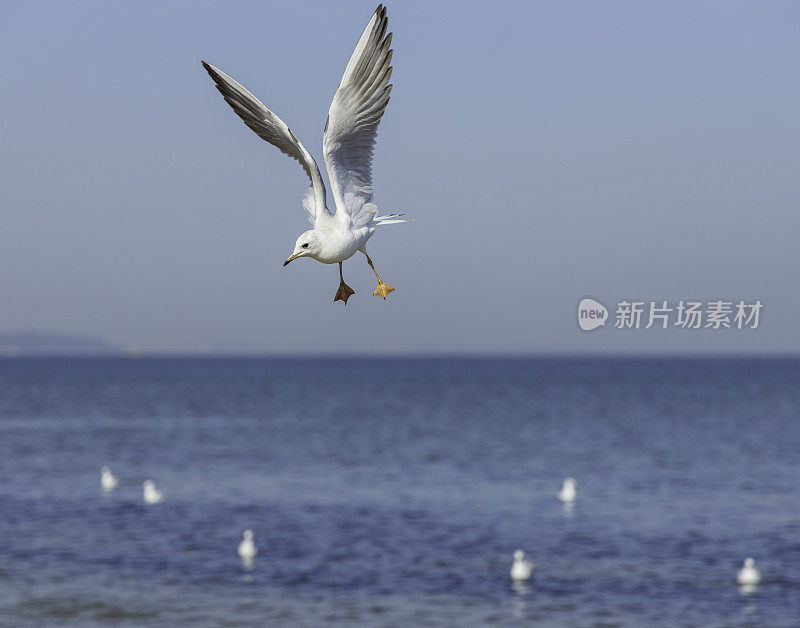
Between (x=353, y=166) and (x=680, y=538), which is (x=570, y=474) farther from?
(x=353, y=166)

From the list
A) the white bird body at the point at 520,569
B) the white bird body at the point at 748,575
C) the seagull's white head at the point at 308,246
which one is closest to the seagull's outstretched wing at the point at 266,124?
the seagull's white head at the point at 308,246

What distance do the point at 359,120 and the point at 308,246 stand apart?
1.84 ft

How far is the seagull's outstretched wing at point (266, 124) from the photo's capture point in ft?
7.61

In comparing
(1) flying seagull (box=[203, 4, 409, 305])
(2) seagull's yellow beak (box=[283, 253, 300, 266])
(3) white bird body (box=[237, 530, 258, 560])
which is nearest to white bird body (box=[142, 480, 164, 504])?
(3) white bird body (box=[237, 530, 258, 560])

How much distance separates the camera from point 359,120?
2418mm

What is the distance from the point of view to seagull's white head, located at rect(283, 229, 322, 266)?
6.55 ft

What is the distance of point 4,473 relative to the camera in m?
48.5

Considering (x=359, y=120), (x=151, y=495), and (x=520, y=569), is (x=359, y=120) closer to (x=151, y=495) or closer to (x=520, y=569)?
(x=520, y=569)

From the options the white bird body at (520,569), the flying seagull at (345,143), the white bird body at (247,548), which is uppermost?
the white bird body at (247,548)

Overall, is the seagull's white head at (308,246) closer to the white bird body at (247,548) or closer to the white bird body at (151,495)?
the white bird body at (247,548)

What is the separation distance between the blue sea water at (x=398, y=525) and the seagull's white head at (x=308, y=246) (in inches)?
912

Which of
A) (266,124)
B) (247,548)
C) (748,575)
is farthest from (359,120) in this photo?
(247,548)

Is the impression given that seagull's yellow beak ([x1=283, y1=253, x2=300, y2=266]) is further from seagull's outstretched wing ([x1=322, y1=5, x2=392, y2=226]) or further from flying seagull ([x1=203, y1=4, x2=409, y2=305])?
seagull's outstretched wing ([x1=322, y1=5, x2=392, y2=226])

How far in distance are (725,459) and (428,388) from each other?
294 ft
